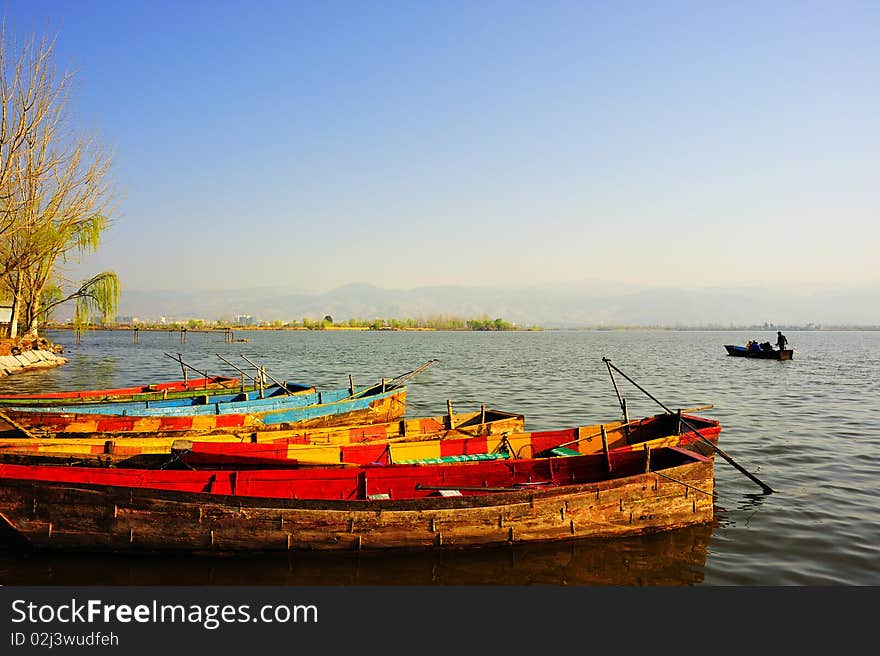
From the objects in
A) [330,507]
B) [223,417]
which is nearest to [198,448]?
[330,507]

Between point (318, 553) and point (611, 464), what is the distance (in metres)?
5.96

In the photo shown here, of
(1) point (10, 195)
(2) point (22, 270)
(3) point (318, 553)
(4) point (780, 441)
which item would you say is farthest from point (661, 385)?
(2) point (22, 270)

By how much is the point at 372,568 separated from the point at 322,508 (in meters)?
1.16

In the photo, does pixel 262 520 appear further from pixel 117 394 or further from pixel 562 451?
pixel 117 394

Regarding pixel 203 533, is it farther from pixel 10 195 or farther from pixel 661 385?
pixel 661 385

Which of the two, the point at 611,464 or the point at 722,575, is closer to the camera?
the point at 722,575

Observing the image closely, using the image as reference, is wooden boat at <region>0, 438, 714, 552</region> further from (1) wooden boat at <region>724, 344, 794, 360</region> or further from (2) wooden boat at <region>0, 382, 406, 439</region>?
(1) wooden boat at <region>724, 344, 794, 360</region>

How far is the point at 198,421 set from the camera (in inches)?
593

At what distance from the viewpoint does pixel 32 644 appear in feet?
19.8

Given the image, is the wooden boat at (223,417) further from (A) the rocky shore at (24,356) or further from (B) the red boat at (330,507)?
(A) the rocky shore at (24,356)

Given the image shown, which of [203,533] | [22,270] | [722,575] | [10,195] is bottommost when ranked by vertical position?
[722,575]

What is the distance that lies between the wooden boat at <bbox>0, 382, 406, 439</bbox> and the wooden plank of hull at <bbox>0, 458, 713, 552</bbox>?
3.67 m

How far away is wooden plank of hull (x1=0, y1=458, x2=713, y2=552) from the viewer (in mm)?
8273

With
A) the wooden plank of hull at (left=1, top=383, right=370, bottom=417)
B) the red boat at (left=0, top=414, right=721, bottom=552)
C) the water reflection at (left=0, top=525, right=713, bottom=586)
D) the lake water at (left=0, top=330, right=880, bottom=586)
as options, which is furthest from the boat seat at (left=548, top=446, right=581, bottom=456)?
the wooden plank of hull at (left=1, top=383, right=370, bottom=417)
